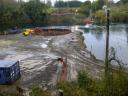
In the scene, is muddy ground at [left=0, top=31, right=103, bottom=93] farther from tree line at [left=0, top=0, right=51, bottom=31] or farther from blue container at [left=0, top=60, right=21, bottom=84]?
tree line at [left=0, top=0, right=51, bottom=31]

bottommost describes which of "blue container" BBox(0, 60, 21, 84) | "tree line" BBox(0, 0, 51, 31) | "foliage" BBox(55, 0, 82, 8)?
"blue container" BBox(0, 60, 21, 84)

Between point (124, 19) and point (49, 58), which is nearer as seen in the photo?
point (49, 58)

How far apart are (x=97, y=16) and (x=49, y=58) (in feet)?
173

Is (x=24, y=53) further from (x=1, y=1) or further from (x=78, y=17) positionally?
(x=78, y=17)

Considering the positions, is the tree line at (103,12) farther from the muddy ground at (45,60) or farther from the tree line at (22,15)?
the muddy ground at (45,60)

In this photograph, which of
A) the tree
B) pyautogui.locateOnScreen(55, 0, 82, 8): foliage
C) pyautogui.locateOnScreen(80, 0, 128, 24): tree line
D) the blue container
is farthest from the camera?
pyautogui.locateOnScreen(55, 0, 82, 8): foliage

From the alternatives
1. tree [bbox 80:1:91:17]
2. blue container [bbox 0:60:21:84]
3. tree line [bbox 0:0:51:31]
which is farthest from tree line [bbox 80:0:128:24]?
blue container [bbox 0:60:21:84]

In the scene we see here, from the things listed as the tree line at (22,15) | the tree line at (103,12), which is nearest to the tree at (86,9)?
the tree line at (103,12)

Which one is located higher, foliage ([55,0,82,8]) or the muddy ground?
foliage ([55,0,82,8])

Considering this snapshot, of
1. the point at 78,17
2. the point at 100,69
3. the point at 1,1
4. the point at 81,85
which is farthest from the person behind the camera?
the point at 78,17

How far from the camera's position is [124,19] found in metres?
71.1

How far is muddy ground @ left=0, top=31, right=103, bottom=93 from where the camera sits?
66.0 feet

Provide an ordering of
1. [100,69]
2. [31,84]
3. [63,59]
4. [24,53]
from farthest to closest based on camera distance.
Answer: [24,53], [63,59], [100,69], [31,84]

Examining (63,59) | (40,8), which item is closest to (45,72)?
(63,59)
